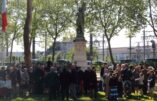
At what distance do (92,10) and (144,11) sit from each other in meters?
6.72

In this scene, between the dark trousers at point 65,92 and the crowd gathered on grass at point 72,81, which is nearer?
the crowd gathered on grass at point 72,81

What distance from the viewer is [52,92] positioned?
2605 centimetres

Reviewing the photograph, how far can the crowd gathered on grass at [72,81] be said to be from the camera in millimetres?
25531

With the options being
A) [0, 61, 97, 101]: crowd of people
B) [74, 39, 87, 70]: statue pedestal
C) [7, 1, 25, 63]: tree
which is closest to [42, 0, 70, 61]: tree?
[7, 1, 25, 63]: tree

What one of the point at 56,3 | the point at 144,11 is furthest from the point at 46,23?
the point at 144,11

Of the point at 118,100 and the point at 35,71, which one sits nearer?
the point at 118,100

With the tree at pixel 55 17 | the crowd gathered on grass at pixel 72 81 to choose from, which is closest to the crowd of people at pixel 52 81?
the crowd gathered on grass at pixel 72 81

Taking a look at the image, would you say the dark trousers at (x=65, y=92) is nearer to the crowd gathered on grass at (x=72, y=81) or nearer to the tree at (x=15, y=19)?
the crowd gathered on grass at (x=72, y=81)

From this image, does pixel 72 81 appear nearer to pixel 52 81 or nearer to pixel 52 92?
pixel 52 92

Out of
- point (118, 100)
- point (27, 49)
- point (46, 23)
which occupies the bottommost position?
point (118, 100)

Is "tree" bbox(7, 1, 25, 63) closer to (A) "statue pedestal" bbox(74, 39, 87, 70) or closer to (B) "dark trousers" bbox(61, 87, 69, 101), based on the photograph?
(A) "statue pedestal" bbox(74, 39, 87, 70)

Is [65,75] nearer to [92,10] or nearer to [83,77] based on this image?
[83,77]

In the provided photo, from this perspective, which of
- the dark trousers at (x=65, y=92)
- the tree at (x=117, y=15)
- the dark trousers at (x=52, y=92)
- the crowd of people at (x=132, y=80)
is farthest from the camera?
the tree at (x=117, y=15)

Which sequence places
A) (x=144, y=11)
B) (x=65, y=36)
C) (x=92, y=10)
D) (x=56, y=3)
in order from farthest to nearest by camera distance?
(x=65, y=36) → (x=56, y=3) → (x=92, y=10) → (x=144, y=11)
